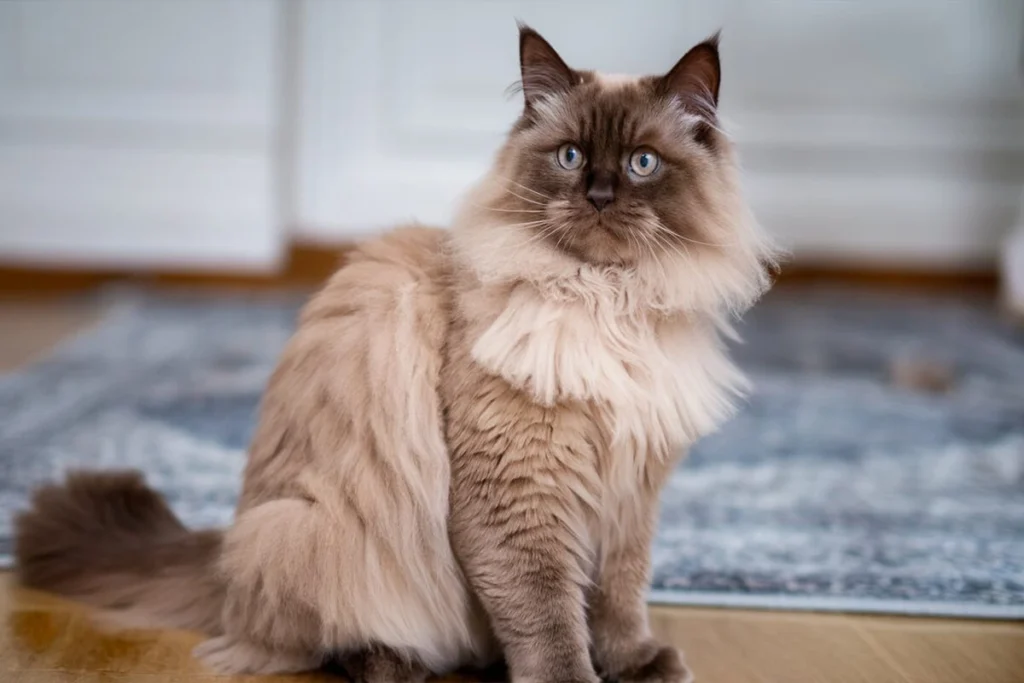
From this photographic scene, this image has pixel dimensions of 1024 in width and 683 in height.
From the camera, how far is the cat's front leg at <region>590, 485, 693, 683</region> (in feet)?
4.00

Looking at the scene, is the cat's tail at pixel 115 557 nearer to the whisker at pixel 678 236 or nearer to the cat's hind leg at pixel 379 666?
the cat's hind leg at pixel 379 666

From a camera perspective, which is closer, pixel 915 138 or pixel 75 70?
pixel 75 70

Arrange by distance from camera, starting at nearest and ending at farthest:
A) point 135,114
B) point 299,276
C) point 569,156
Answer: point 569,156, point 135,114, point 299,276

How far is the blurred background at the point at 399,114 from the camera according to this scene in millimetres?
3443

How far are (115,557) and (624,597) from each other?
0.67 m

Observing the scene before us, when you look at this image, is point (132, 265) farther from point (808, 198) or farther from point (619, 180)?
point (619, 180)

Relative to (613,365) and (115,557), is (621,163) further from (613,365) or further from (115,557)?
(115,557)

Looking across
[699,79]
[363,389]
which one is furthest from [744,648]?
[699,79]

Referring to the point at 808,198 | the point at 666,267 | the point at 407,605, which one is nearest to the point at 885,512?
the point at 666,267

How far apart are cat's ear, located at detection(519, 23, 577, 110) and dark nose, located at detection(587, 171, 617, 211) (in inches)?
6.0

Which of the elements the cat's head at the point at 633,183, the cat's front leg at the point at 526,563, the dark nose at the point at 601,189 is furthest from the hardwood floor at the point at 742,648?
the dark nose at the point at 601,189

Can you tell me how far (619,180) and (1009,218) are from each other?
3.06m

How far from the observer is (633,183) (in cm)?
121

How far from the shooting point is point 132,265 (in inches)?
142
